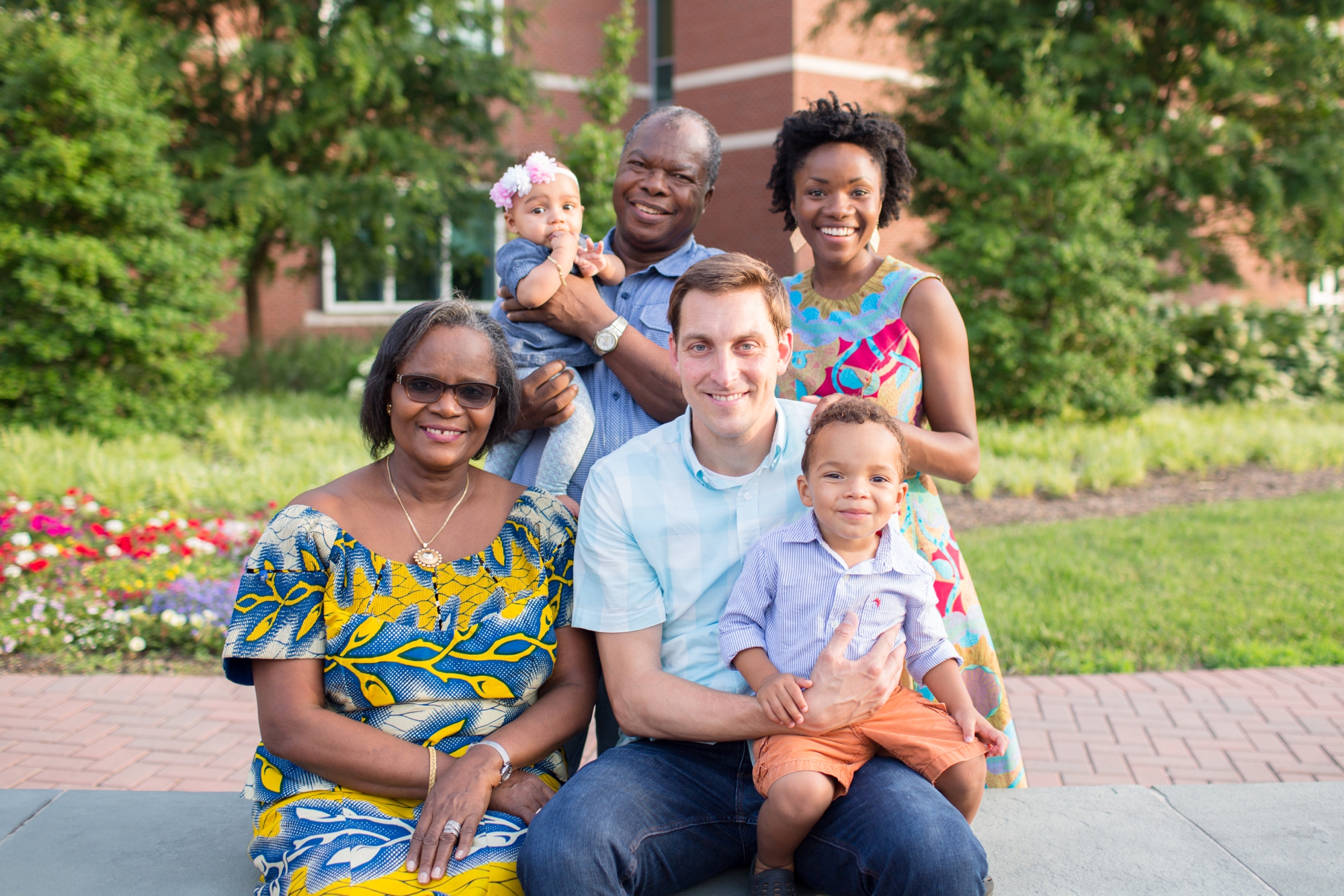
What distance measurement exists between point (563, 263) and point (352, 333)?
53.9 ft

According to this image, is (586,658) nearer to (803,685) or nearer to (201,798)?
(803,685)

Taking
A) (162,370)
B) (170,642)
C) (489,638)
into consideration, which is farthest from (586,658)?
(162,370)

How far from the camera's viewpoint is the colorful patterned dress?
2.67 meters

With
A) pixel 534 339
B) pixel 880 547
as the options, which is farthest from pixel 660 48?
pixel 880 547

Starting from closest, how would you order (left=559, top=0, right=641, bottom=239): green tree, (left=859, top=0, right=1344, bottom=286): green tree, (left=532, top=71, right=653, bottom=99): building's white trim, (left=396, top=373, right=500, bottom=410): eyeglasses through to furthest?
(left=396, top=373, right=500, bottom=410): eyeglasses < (left=559, top=0, right=641, bottom=239): green tree < (left=859, top=0, right=1344, bottom=286): green tree < (left=532, top=71, right=653, bottom=99): building's white trim

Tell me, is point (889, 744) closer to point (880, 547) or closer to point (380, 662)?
point (880, 547)

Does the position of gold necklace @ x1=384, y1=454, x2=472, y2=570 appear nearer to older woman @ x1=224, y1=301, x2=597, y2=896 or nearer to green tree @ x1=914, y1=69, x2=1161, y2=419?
older woman @ x1=224, y1=301, x2=597, y2=896

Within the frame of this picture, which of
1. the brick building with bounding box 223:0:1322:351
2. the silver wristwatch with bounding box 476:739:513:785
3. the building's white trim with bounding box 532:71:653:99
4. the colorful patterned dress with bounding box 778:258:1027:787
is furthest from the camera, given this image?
the building's white trim with bounding box 532:71:653:99

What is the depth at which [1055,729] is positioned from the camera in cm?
434

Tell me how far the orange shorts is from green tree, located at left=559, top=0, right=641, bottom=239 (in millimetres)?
9644

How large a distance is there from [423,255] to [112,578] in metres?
9.97

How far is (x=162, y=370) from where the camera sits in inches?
391

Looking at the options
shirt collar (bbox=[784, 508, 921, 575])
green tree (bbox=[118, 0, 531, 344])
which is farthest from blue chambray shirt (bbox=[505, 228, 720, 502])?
green tree (bbox=[118, 0, 531, 344])

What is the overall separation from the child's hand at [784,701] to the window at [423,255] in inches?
409
